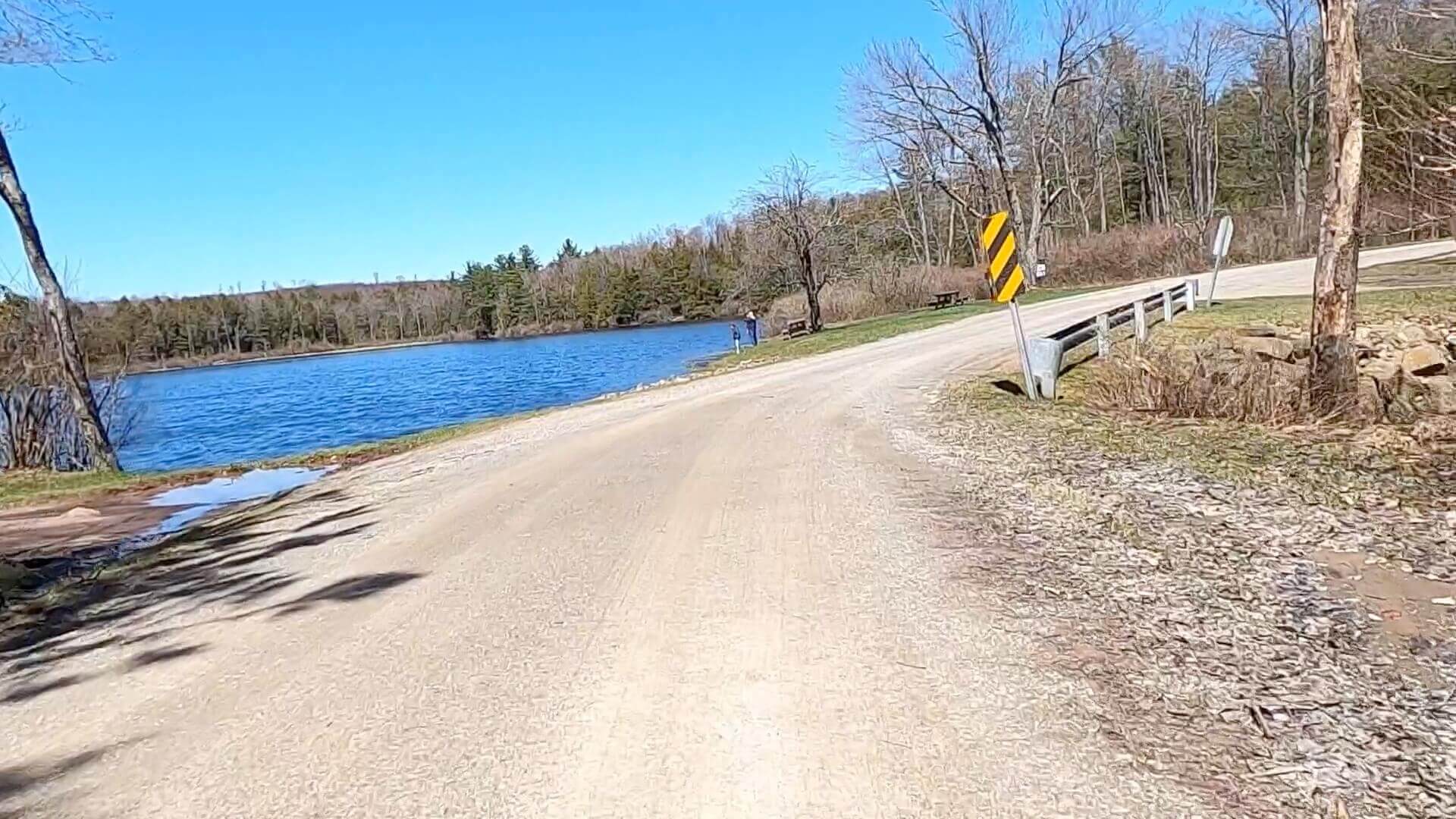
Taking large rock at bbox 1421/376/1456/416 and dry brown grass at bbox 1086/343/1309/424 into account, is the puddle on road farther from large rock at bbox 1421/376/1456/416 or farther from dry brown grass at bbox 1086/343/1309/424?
large rock at bbox 1421/376/1456/416

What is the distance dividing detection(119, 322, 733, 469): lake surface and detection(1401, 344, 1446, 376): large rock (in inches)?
804

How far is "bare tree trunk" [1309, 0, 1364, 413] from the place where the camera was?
939 cm

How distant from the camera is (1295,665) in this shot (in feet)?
12.9

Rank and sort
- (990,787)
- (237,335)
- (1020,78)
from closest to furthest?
(990,787) → (1020,78) → (237,335)

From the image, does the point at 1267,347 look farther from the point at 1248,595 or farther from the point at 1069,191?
the point at 1069,191

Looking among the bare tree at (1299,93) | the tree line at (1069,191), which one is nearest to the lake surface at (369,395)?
the tree line at (1069,191)

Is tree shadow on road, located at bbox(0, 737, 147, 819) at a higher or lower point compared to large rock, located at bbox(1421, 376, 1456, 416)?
higher

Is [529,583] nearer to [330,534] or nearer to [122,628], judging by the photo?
[122,628]

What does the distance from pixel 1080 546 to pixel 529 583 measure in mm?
3430

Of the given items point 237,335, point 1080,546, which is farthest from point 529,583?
point 237,335

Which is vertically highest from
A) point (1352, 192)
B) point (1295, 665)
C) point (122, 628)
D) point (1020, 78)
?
point (1020, 78)

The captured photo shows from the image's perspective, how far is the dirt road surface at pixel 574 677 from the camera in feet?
10.6

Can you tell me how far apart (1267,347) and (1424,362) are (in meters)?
2.12

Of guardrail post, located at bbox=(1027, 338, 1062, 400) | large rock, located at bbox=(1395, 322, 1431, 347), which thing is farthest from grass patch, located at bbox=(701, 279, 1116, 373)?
large rock, located at bbox=(1395, 322, 1431, 347)
